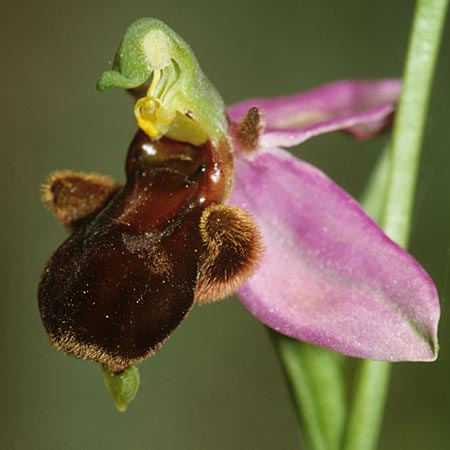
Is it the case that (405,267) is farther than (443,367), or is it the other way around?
(443,367)

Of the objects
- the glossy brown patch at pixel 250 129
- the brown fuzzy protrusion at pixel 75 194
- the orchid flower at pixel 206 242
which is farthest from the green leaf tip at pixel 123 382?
the glossy brown patch at pixel 250 129

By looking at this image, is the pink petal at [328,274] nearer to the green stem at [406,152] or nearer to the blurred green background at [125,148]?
the green stem at [406,152]

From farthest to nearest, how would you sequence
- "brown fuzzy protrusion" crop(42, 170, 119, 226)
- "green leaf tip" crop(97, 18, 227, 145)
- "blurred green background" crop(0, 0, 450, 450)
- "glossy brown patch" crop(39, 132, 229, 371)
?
1. "blurred green background" crop(0, 0, 450, 450)
2. "brown fuzzy protrusion" crop(42, 170, 119, 226)
3. "green leaf tip" crop(97, 18, 227, 145)
4. "glossy brown patch" crop(39, 132, 229, 371)

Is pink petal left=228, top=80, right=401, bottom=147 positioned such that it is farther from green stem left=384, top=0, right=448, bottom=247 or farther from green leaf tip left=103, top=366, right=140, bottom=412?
green leaf tip left=103, top=366, right=140, bottom=412

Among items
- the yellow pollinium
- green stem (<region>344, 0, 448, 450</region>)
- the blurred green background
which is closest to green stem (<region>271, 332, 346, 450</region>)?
green stem (<region>344, 0, 448, 450</region>)

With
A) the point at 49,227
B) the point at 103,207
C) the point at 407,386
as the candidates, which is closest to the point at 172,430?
the point at 49,227

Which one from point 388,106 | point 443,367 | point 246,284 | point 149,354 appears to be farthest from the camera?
point 443,367

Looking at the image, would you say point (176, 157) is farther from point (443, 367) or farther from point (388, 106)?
point (443, 367)
